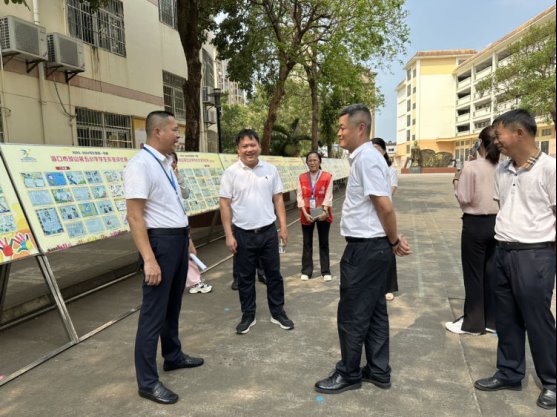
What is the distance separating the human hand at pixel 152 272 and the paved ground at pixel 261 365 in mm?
814

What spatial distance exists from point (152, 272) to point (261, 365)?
120 cm

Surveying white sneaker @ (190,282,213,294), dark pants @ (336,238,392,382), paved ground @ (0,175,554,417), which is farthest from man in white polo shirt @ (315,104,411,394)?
white sneaker @ (190,282,213,294)

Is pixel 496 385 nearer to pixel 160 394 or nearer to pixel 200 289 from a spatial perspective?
pixel 160 394

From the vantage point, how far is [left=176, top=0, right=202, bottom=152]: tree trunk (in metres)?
9.02

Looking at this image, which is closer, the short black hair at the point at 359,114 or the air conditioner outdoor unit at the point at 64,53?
the short black hair at the point at 359,114

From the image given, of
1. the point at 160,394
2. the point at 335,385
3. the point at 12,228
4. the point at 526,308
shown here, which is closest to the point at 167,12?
the point at 12,228

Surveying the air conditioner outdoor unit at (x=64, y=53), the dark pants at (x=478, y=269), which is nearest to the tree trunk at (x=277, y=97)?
the air conditioner outdoor unit at (x=64, y=53)

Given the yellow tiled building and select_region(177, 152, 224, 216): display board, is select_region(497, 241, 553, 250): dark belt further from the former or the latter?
the yellow tiled building

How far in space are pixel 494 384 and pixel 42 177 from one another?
3.99 meters

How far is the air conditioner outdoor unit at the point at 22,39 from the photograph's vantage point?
8.72 meters

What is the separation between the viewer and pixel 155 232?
2.69m

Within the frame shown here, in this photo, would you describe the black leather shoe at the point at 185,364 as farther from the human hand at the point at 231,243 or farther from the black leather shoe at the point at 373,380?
the black leather shoe at the point at 373,380

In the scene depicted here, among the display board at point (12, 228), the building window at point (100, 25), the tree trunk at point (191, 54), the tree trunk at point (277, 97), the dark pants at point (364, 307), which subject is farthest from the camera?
the tree trunk at point (277, 97)

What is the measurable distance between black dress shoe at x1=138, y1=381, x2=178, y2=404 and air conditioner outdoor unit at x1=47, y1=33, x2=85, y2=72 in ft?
31.1
